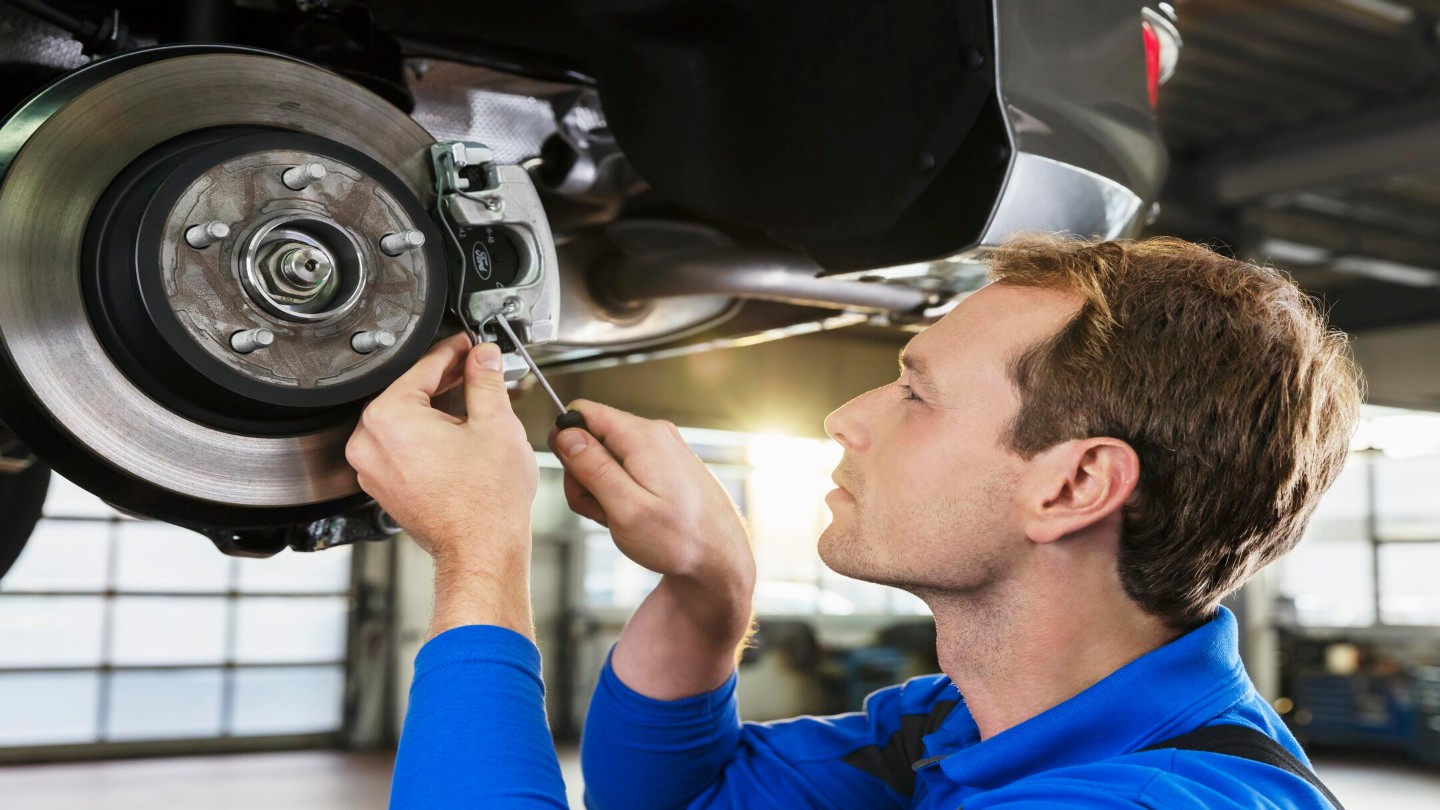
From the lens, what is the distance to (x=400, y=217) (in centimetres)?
80

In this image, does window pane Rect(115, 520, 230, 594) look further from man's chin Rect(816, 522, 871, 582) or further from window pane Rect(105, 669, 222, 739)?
man's chin Rect(816, 522, 871, 582)

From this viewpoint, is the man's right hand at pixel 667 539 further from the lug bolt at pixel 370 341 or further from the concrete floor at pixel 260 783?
the concrete floor at pixel 260 783

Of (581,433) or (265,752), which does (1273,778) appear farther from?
(265,752)

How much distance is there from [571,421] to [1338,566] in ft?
28.7

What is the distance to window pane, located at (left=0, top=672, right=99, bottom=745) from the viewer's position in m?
6.61

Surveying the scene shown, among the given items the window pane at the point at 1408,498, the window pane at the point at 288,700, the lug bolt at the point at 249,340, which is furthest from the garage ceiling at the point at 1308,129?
the window pane at the point at 288,700

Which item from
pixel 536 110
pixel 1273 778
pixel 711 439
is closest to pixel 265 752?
pixel 711 439

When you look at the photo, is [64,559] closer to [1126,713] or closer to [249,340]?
[249,340]

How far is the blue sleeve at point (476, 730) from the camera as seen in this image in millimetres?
661

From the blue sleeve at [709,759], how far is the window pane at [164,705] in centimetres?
669

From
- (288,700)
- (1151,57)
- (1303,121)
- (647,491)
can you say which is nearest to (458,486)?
(647,491)

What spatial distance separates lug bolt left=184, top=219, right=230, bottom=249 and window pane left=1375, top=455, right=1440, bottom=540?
8650mm

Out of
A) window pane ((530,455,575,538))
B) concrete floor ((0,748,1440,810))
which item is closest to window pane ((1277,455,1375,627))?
concrete floor ((0,748,1440,810))

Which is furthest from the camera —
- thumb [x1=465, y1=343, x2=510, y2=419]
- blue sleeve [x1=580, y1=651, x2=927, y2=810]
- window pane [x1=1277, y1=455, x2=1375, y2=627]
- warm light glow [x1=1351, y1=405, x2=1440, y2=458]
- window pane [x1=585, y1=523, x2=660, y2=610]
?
window pane [x1=1277, y1=455, x2=1375, y2=627]
